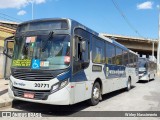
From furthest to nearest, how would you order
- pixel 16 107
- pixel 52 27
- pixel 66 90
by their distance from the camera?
pixel 16 107 < pixel 52 27 < pixel 66 90

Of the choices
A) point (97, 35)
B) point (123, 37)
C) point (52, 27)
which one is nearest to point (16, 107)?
point (52, 27)

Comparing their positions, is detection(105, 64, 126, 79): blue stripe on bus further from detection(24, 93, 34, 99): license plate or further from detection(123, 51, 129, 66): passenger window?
detection(24, 93, 34, 99): license plate

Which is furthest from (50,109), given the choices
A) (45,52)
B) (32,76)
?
(45,52)

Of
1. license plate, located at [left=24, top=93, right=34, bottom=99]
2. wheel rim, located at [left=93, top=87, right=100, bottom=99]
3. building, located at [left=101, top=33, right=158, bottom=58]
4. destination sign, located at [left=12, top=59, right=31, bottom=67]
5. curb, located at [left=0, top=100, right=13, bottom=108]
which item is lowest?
curb, located at [left=0, top=100, right=13, bottom=108]

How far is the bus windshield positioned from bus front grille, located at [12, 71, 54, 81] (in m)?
0.22

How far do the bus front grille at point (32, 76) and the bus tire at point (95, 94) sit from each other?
2.59 metres

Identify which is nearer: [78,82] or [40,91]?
[40,91]

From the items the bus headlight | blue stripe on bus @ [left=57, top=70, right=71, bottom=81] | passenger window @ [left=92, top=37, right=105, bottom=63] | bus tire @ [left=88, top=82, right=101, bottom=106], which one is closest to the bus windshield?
blue stripe on bus @ [left=57, top=70, right=71, bottom=81]

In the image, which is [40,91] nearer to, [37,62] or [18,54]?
[37,62]

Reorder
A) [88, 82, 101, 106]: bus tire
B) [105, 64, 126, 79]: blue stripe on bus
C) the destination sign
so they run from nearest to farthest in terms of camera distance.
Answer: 1. the destination sign
2. [88, 82, 101, 106]: bus tire
3. [105, 64, 126, 79]: blue stripe on bus

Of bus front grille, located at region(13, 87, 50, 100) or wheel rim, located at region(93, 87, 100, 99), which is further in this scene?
wheel rim, located at region(93, 87, 100, 99)

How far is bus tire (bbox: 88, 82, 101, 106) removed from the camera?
10.0 metres

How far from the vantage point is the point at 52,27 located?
8.52 m

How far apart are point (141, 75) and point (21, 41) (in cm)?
1844
